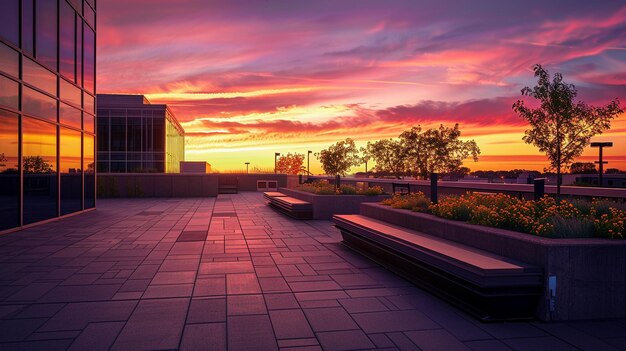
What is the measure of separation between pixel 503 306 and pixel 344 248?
15.7 feet

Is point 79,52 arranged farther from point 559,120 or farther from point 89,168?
point 559,120

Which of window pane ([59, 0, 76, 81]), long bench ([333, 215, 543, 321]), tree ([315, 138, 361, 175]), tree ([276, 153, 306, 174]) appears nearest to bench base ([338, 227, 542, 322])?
long bench ([333, 215, 543, 321])

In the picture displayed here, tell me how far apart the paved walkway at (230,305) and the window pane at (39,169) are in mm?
Result: 2914

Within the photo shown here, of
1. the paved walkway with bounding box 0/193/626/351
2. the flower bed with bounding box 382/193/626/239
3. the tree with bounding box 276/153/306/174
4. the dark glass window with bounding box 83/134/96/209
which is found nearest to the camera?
the paved walkway with bounding box 0/193/626/351

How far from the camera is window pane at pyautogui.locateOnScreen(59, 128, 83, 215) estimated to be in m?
15.0

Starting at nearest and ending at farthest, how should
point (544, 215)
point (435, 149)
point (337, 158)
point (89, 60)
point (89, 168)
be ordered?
1. point (544, 215)
2. point (89, 60)
3. point (89, 168)
4. point (337, 158)
5. point (435, 149)

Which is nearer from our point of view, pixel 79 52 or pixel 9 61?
pixel 9 61

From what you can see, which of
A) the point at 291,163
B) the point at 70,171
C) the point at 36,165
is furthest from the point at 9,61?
the point at 291,163

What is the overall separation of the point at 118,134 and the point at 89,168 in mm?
29732

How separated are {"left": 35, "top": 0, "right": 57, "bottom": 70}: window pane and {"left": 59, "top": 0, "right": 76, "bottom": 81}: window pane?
0.52 meters

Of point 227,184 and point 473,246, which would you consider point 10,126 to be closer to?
point 473,246

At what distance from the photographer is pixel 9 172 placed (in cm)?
1154

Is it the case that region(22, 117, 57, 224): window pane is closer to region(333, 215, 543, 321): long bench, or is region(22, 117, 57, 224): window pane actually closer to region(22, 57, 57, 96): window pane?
region(22, 57, 57, 96): window pane

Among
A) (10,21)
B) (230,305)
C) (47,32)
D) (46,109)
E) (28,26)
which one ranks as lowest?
(230,305)
